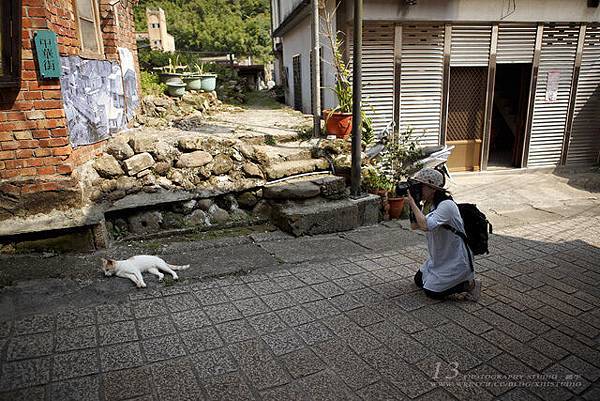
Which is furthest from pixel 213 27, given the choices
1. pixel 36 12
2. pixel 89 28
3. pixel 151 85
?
pixel 36 12

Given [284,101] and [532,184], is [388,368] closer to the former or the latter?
[532,184]

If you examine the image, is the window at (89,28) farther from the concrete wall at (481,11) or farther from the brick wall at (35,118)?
the concrete wall at (481,11)

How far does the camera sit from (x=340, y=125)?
24.9 ft

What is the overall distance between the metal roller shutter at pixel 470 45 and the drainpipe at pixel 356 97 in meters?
4.08

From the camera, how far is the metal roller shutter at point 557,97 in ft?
31.8

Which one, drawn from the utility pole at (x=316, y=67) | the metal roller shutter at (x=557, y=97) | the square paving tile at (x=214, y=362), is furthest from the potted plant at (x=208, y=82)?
the square paving tile at (x=214, y=362)

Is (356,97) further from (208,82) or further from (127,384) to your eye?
(208,82)

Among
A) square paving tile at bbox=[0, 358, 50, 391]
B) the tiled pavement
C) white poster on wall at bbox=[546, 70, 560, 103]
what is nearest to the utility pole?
the tiled pavement

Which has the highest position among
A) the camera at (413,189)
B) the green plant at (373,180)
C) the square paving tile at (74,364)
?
the camera at (413,189)

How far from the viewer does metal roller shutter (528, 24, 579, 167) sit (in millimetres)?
9680

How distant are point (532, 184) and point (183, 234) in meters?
8.34

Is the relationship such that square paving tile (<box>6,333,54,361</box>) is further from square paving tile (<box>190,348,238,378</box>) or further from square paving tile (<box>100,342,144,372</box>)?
square paving tile (<box>190,348,238,378</box>)

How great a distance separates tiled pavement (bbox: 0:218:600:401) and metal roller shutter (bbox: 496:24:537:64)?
6.79 meters

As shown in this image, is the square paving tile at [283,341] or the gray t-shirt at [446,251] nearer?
the square paving tile at [283,341]
